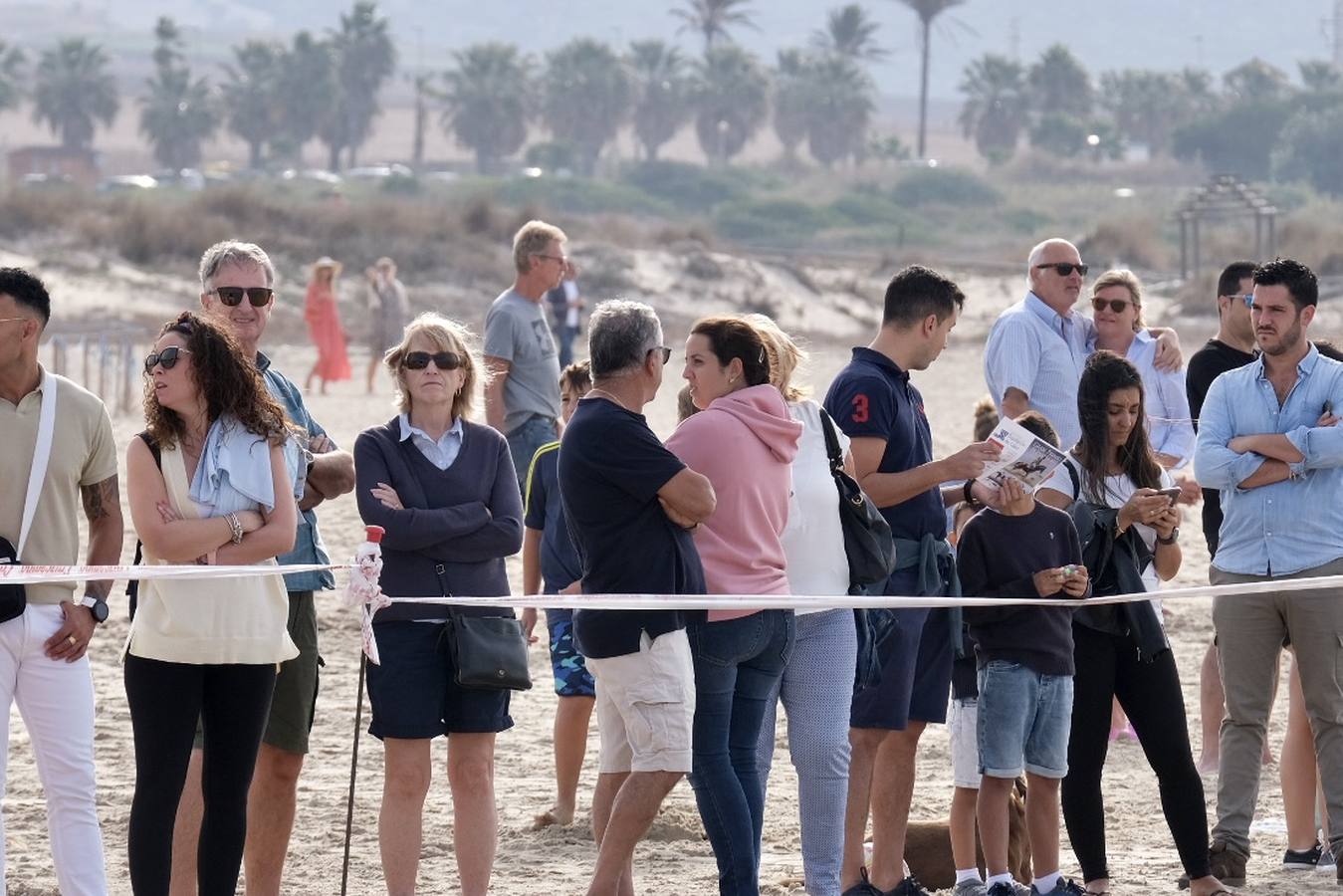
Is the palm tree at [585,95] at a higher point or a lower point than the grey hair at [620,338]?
higher

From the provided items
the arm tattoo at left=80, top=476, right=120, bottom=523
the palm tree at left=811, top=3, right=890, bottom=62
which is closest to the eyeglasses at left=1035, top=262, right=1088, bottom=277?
the arm tattoo at left=80, top=476, right=120, bottom=523

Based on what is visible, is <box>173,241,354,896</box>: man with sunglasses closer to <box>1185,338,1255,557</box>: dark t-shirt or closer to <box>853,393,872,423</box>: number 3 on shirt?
<box>853,393,872,423</box>: number 3 on shirt

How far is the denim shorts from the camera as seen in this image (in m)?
5.63

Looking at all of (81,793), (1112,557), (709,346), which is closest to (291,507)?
(81,793)

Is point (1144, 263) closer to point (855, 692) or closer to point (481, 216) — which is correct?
point (481, 216)

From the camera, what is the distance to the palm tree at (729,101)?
11419 cm

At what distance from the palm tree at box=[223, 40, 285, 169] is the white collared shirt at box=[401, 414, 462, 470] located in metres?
104

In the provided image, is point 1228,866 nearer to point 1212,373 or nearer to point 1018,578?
point 1018,578

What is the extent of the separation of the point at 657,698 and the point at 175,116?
102435 millimetres

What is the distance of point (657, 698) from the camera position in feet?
16.6

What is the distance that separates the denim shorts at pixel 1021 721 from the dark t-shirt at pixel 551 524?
60.1 inches

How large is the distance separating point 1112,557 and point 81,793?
3.05 m

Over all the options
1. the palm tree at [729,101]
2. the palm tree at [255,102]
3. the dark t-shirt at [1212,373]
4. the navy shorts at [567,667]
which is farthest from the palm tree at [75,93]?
the dark t-shirt at [1212,373]

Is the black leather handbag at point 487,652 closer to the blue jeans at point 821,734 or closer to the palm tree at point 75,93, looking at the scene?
the blue jeans at point 821,734
